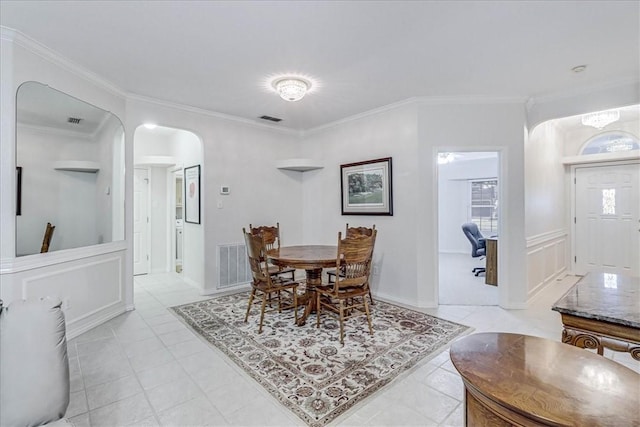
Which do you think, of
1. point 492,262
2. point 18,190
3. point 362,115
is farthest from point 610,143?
point 18,190

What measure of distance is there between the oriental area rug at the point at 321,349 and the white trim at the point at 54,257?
1.05 metres

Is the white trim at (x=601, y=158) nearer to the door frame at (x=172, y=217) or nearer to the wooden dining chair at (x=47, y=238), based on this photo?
the door frame at (x=172, y=217)

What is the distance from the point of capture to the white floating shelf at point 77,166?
2909mm

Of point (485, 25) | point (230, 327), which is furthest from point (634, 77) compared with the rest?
point (230, 327)

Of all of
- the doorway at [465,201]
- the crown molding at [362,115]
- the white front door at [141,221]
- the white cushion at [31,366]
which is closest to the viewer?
the white cushion at [31,366]

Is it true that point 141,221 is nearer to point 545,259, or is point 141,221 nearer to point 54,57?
point 54,57

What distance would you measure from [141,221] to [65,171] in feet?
9.33

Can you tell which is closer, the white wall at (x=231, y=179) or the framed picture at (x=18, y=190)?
the framed picture at (x=18, y=190)

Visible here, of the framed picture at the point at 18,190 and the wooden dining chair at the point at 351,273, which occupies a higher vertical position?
the framed picture at the point at 18,190

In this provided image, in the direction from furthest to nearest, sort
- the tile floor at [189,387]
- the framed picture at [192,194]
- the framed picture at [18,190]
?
1. the framed picture at [192,194]
2. the framed picture at [18,190]
3. the tile floor at [189,387]

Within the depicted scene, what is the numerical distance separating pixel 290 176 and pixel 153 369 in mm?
3541

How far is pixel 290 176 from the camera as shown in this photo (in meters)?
5.28

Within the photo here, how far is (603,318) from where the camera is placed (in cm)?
127

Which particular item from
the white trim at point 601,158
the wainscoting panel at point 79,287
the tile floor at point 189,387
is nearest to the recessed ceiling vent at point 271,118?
the wainscoting panel at point 79,287
